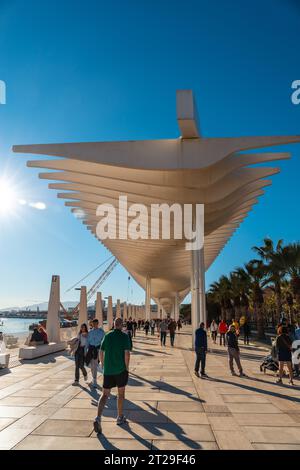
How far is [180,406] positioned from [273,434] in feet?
6.22

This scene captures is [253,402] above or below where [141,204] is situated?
below

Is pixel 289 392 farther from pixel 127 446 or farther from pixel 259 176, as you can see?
pixel 259 176

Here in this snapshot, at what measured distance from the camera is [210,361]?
42.5 ft

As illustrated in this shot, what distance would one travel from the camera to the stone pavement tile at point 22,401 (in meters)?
6.19

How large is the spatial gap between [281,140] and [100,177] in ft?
25.8

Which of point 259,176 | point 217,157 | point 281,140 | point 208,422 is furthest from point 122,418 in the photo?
point 259,176

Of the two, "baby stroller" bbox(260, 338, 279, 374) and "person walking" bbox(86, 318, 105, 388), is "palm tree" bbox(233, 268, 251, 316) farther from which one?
"person walking" bbox(86, 318, 105, 388)

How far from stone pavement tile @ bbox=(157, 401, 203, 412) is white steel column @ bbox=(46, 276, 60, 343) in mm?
9708

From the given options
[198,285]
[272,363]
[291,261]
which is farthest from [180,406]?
[291,261]

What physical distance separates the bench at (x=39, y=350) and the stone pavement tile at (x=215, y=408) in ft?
26.0

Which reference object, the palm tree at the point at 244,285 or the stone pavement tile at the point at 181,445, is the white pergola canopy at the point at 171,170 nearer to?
the palm tree at the point at 244,285

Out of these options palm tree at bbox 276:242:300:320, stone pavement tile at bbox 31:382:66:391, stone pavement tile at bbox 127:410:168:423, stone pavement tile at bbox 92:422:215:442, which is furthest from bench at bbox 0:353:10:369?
palm tree at bbox 276:242:300:320

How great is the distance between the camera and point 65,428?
482 centimetres

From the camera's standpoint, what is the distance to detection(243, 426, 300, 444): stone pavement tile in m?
4.44
